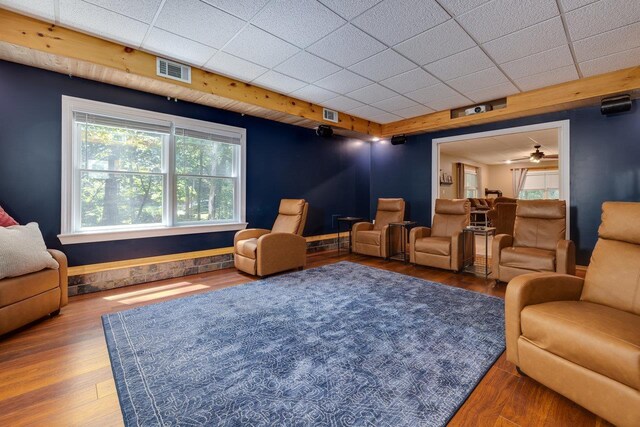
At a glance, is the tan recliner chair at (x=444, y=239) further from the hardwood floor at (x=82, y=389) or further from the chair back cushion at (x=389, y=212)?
the hardwood floor at (x=82, y=389)

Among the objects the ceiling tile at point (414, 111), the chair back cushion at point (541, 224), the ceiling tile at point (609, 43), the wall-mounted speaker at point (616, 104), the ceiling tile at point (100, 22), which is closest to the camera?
the ceiling tile at point (100, 22)

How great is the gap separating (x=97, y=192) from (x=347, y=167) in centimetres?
447

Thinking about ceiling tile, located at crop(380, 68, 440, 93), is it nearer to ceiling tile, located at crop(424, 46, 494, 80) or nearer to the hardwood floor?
ceiling tile, located at crop(424, 46, 494, 80)

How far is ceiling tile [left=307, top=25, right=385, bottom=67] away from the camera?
271cm

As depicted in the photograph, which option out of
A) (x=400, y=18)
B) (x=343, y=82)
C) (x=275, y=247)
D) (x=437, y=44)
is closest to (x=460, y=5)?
(x=400, y=18)

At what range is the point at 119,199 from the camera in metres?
3.58

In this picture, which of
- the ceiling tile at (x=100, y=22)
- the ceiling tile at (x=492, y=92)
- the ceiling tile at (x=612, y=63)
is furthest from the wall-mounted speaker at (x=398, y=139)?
the ceiling tile at (x=100, y=22)

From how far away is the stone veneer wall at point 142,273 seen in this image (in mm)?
3268

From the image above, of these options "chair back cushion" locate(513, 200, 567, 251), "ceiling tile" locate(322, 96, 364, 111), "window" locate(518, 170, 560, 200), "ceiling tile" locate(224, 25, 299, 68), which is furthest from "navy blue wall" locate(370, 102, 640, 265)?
"window" locate(518, 170, 560, 200)

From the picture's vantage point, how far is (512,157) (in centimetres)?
980

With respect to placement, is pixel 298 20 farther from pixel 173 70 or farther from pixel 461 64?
pixel 461 64

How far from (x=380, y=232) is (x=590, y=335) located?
3760mm

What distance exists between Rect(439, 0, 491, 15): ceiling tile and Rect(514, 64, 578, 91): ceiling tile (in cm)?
191

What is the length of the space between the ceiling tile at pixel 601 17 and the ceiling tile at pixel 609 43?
11cm
